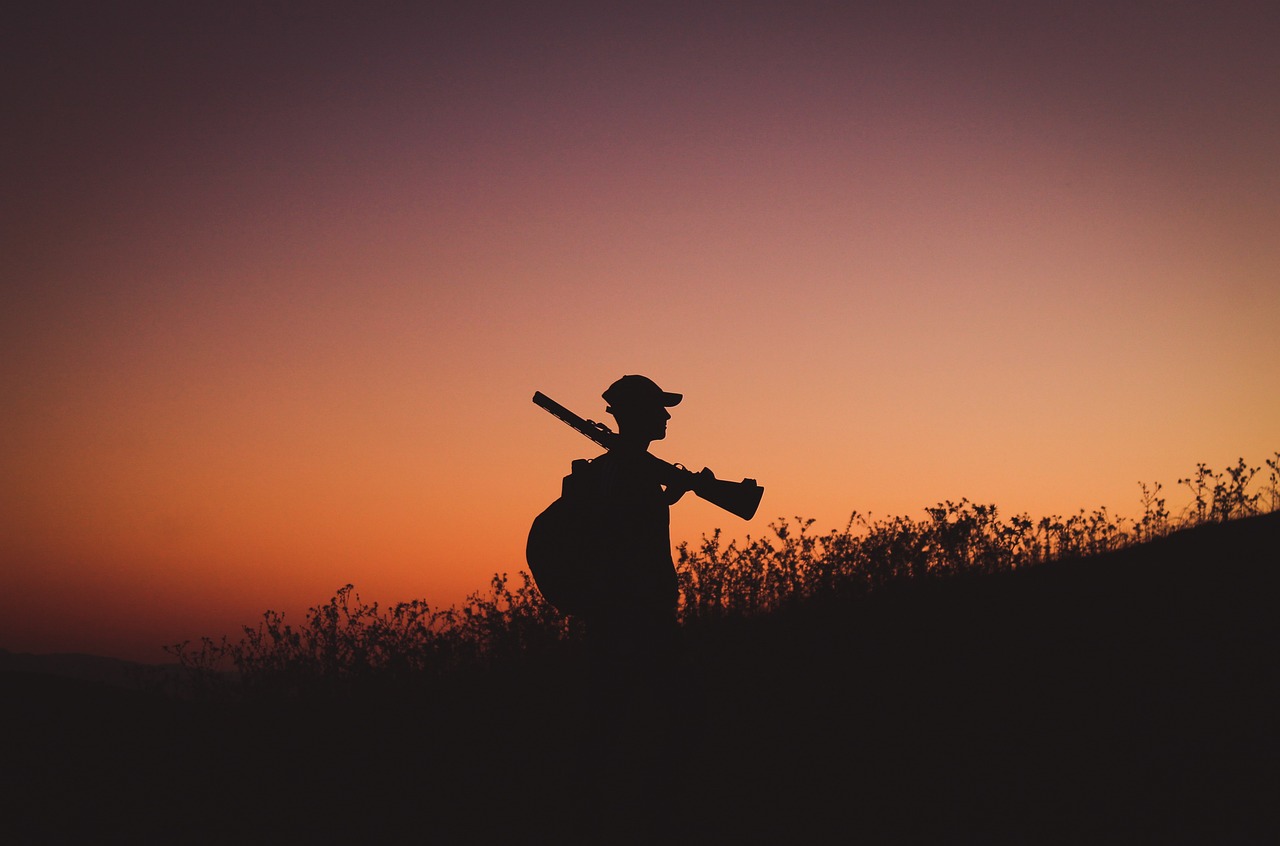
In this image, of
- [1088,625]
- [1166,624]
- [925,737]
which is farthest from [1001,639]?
[925,737]

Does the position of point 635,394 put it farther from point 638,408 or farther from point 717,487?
point 717,487

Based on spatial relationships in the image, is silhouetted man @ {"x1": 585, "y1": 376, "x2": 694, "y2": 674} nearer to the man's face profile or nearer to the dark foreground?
the man's face profile

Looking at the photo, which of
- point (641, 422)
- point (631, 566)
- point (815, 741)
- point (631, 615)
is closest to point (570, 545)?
point (631, 566)

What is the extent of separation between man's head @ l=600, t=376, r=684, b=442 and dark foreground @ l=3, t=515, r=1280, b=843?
1.31 metres

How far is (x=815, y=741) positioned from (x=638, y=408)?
9.39 feet

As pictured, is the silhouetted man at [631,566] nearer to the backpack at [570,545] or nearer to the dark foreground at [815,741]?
the backpack at [570,545]

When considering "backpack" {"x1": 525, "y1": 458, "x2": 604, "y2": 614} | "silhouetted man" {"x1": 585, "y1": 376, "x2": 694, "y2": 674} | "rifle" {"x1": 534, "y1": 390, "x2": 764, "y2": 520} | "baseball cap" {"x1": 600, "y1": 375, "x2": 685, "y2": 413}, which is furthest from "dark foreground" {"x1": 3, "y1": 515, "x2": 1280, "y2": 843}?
"baseball cap" {"x1": 600, "y1": 375, "x2": 685, "y2": 413}

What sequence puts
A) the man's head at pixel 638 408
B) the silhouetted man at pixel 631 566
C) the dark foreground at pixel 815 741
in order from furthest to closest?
1. the man's head at pixel 638 408
2. the dark foreground at pixel 815 741
3. the silhouetted man at pixel 631 566

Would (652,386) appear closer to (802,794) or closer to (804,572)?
(802,794)

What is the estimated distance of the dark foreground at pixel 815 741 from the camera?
4.63 metres

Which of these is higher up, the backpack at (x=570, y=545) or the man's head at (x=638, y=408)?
the man's head at (x=638, y=408)

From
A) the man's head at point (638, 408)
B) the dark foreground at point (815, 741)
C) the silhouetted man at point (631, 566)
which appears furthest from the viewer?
the man's head at point (638, 408)

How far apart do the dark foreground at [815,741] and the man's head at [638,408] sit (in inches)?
51.5

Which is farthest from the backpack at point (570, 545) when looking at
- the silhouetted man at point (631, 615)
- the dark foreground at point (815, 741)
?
the dark foreground at point (815, 741)
